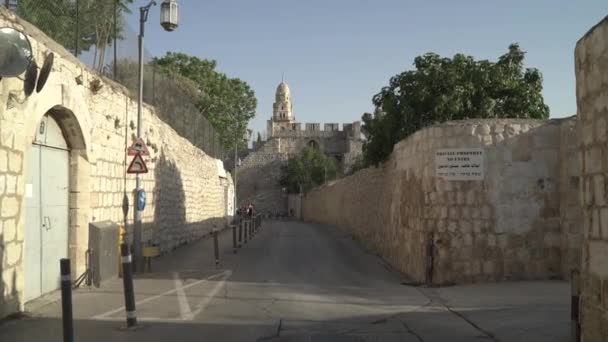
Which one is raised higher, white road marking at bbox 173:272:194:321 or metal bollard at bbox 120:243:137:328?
metal bollard at bbox 120:243:137:328

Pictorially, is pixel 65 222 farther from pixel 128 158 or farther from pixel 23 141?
pixel 128 158

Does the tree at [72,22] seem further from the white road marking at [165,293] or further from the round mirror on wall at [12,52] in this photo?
the round mirror on wall at [12,52]

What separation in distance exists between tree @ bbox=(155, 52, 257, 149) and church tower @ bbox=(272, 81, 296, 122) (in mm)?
55644

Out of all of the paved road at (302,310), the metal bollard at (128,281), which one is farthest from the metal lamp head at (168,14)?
the metal bollard at (128,281)

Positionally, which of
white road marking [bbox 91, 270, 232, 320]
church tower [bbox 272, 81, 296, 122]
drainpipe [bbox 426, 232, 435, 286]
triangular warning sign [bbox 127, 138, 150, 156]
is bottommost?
white road marking [bbox 91, 270, 232, 320]

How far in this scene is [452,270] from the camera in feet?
37.9

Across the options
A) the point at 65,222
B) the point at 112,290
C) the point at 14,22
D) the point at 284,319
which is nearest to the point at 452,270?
the point at 284,319

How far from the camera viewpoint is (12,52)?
7.32 metres

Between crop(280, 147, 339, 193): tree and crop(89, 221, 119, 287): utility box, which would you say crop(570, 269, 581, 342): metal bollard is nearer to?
crop(89, 221, 119, 287): utility box

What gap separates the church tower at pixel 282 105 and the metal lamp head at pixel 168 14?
93426 millimetres

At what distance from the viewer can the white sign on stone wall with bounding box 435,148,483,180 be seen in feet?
37.5

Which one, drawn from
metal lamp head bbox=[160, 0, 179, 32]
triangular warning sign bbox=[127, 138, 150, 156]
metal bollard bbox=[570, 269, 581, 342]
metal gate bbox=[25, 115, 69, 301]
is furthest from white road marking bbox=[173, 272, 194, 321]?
metal lamp head bbox=[160, 0, 179, 32]

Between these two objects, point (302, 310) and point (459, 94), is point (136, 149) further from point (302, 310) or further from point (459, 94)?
point (459, 94)

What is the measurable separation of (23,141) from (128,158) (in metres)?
5.78
